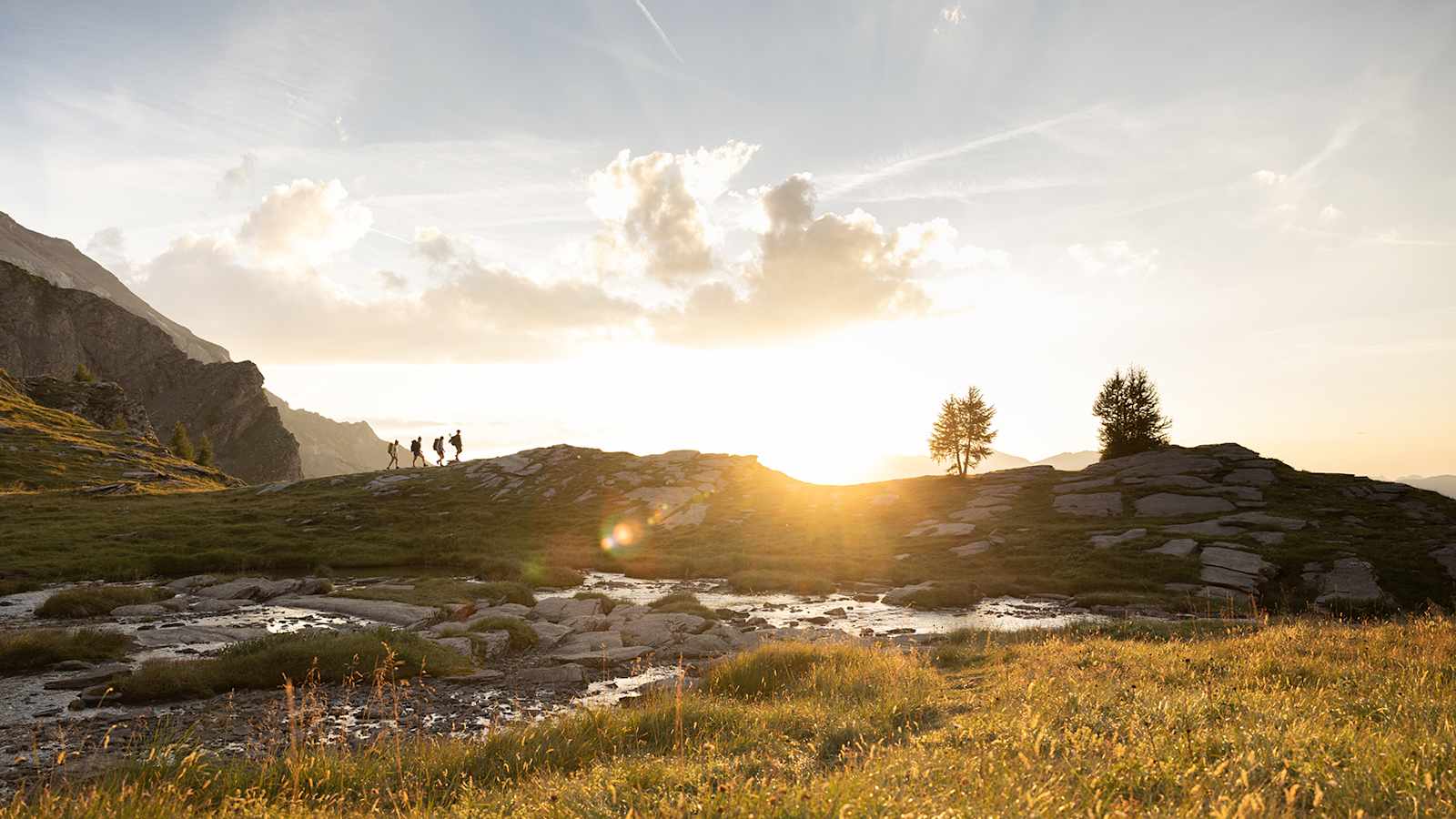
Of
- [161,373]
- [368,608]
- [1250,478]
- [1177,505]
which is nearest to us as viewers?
[368,608]

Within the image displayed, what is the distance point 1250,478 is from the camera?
4969 centimetres

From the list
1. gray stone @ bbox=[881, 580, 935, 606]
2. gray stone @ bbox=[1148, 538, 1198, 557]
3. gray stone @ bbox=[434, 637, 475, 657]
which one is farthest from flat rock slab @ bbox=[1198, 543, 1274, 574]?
gray stone @ bbox=[434, 637, 475, 657]

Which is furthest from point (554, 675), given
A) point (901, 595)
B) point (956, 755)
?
point (901, 595)

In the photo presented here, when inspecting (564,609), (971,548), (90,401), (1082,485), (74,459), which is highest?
(90,401)

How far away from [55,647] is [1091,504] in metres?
52.5

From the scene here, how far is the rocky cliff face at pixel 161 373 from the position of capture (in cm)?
15838

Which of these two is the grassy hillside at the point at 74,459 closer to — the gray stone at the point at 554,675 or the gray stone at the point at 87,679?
the gray stone at the point at 87,679

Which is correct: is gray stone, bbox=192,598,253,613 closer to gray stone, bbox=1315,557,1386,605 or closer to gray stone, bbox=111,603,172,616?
gray stone, bbox=111,603,172,616

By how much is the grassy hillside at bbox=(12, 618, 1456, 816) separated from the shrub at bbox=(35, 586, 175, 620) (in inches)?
688

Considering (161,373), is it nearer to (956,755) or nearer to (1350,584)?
(956,755)

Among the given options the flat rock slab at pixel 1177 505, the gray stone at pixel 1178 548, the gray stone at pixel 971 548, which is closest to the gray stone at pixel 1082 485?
the flat rock slab at pixel 1177 505

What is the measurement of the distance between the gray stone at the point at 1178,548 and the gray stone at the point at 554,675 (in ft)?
104

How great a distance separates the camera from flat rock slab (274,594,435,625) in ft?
75.3

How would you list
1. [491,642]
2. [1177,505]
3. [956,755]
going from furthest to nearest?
[1177,505]
[491,642]
[956,755]
